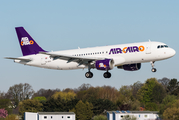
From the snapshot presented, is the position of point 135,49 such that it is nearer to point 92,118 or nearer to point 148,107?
point 92,118

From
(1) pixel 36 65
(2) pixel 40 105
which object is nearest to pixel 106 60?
(1) pixel 36 65

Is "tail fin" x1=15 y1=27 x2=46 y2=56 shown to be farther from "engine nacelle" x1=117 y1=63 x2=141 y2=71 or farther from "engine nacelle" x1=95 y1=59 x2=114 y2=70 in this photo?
"engine nacelle" x1=117 y1=63 x2=141 y2=71

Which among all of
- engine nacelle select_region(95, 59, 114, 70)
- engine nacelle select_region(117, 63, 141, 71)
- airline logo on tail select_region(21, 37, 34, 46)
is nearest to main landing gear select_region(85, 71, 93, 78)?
engine nacelle select_region(95, 59, 114, 70)

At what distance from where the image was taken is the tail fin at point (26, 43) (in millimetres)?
67250

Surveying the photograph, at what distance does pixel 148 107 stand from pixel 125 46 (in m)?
78.7

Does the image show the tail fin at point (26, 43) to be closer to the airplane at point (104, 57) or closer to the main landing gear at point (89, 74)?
Answer: the airplane at point (104, 57)

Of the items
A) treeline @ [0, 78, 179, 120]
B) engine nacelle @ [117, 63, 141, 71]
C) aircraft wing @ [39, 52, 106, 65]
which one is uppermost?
aircraft wing @ [39, 52, 106, 65]

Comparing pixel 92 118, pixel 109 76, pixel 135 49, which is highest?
pixel 135 49

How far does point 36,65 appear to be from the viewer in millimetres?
65312

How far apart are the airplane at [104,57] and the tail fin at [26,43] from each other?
0.20m

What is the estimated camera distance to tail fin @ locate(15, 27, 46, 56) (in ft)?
221

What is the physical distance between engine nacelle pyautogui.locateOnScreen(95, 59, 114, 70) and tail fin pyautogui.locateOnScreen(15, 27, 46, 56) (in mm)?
14156

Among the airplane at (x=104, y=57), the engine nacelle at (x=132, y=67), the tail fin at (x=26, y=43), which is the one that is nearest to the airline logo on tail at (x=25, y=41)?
the tail fin at (x=26, y=43)

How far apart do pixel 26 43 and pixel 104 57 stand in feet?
56.7
